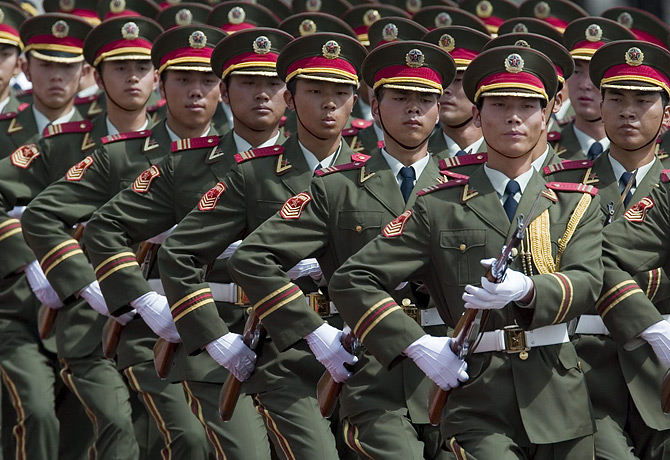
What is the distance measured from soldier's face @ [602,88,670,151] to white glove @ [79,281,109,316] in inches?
116

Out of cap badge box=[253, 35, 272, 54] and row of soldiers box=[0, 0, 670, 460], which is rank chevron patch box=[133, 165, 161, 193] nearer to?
row of soldiers box=[0, 0, 670, 460]

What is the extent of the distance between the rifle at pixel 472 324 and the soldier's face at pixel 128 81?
388 centimetres

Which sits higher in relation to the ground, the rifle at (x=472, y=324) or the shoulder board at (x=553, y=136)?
the rifle at (x=472, y=324)

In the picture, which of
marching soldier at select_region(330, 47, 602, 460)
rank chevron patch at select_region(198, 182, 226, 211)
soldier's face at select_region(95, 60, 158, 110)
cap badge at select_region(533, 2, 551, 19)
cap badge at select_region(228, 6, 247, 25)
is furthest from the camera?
cap badge at select_region(533, 2, 551, 19)

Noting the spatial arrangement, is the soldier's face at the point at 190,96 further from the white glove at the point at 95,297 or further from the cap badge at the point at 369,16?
the cap badge at the point at 369,16

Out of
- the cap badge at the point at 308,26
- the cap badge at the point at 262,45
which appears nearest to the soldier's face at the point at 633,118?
the cap badge at the point at 262,45

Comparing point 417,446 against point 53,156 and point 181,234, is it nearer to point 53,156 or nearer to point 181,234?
point 181,234

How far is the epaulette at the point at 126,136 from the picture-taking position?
10.2 m

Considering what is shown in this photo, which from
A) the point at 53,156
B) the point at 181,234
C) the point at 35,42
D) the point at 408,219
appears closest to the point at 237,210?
the point at 181,234

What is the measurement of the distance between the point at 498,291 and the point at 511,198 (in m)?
0.78

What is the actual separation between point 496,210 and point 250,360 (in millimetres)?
1684


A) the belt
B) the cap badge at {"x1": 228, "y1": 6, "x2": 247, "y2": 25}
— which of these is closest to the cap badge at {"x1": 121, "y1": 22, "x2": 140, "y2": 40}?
the cap badge at {"x1": 228, "y1": 6, "x2": 247, "y2": 25}

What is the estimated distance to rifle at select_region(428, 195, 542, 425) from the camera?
7.18 meters

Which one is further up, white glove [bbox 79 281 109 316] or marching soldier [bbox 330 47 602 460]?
marching soldier [bbox 330 47 602 460]
